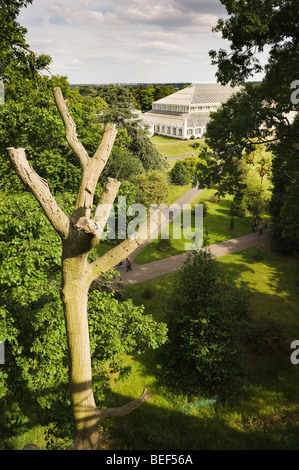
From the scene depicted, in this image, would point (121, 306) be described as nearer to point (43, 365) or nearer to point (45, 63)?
point (43, 365)

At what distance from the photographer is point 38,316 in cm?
608

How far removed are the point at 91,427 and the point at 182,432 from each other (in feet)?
16.5

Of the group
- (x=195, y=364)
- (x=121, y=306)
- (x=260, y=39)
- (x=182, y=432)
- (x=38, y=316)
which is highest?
(x=260, y=39)

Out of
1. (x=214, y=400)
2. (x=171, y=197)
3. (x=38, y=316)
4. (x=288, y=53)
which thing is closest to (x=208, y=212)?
(x=171, y=197)

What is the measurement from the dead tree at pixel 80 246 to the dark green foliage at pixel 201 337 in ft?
20.0

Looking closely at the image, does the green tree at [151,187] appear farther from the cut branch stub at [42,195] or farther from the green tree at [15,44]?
the cut branch stub at [42,195]

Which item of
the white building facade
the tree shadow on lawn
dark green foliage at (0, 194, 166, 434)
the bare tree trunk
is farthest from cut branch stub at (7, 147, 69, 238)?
the white building facade

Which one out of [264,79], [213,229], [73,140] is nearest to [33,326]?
[73,140]

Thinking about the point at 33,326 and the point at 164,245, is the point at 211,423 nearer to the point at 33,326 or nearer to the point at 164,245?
the point at 33,326

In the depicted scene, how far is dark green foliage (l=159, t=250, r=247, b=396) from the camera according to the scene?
9.94m

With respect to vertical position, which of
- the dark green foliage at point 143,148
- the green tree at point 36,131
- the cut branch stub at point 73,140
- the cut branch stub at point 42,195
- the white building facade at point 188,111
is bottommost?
the cut branch stub at point 42,195

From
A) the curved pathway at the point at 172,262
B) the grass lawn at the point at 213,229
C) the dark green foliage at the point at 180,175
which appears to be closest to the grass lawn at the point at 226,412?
the curved pathway at the point at 172,262

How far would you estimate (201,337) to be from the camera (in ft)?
33.2

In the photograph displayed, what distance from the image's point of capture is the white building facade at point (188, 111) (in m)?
64.3
